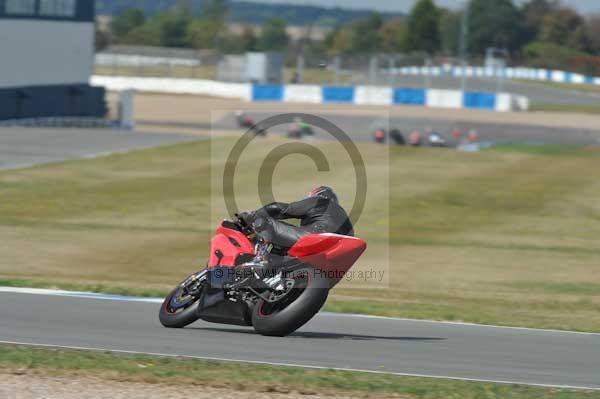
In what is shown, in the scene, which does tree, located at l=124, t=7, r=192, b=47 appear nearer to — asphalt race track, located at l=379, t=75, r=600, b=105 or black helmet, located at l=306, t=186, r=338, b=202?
asphalt race track, located at l=379, t=75, r=600, b=105

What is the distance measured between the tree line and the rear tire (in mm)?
97008

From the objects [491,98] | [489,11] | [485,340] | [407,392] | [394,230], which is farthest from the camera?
[489,11]

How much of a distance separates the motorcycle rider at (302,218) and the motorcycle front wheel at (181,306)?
2.44 ft

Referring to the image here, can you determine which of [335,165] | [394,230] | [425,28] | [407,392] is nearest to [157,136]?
[335,165]

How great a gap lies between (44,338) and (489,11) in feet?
365

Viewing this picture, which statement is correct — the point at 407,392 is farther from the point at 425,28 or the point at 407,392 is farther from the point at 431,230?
the point at 425,28

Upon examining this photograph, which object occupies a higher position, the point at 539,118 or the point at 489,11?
the point at 489,11

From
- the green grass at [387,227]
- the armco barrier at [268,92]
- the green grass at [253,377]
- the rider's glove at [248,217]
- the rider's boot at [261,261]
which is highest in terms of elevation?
the rider's glove at [248,217]

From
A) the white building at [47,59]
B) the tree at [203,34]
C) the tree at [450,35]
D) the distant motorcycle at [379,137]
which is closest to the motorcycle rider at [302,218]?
the white building at [47,59]

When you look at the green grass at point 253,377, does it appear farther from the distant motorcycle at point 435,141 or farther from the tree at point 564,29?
the tree at point 564,29

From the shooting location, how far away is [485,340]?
32.8 feet

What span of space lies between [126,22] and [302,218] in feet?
423

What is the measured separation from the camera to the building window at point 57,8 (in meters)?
40.1

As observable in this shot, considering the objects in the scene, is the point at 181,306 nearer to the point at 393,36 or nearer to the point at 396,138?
the point at 396,138
